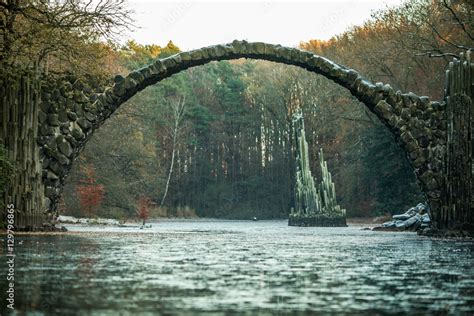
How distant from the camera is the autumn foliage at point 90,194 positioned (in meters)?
40.1

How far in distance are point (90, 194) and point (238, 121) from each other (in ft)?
103

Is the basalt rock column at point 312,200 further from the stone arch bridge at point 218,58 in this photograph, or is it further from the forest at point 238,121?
the stone arch bridge at point 218,58

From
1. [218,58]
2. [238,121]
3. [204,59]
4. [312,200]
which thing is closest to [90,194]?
[312,200]

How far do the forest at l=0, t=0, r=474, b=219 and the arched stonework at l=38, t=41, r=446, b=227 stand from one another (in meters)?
0.68

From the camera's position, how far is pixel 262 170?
7069cm

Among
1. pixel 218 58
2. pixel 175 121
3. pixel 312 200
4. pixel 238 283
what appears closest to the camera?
pixel 238 283

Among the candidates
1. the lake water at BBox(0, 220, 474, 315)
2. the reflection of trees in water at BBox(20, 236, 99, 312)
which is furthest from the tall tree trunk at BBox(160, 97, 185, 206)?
the lake water at BBox(0, 220, 474, 315)

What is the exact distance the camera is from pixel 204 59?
22.9m

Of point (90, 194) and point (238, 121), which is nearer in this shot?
point (90, 194)

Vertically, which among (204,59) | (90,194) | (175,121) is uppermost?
(175,121)

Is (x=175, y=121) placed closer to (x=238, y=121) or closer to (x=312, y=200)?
(x=238, y=121)

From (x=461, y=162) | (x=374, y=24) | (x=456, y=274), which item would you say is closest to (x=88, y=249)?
(x=456, y=274)

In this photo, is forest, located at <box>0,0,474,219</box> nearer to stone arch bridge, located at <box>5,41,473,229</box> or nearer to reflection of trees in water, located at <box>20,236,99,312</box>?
stone arch bridge, located at <box>5,41,473,229</box>

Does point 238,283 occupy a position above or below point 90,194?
below
